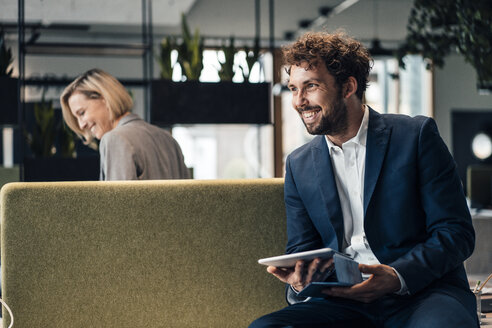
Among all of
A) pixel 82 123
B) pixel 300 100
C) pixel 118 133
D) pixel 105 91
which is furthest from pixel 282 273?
pixel 82 123

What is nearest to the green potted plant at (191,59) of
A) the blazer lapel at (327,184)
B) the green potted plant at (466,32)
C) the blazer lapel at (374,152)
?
the green potted plant at (466,32)

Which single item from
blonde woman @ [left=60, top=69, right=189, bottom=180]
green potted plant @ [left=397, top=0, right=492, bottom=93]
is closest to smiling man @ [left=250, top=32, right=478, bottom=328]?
blonde woman @ [left=60, top=69, right=189, bottom=180]

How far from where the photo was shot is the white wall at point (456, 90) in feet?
35.1

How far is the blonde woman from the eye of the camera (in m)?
2.65

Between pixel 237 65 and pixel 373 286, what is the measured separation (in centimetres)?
255

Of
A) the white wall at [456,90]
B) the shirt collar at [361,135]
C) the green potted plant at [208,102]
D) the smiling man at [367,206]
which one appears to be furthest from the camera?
the white wall at [456,90]

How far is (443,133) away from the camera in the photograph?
10547 millimetres

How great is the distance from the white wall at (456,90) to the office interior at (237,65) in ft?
0.06

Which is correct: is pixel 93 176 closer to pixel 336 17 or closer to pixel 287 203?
pixel 287 203

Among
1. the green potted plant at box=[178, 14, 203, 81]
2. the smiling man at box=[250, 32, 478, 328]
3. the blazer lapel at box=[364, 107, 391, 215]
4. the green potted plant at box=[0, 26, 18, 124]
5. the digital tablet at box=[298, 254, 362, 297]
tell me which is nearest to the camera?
the digital tablet at box=[298, 254, 362, 297]

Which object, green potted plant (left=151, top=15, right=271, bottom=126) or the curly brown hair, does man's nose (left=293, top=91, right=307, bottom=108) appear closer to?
the curly brown hair

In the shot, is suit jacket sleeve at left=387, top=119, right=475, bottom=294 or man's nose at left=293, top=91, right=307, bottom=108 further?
man's nose at left=293, top=91, right=307, bottom=108

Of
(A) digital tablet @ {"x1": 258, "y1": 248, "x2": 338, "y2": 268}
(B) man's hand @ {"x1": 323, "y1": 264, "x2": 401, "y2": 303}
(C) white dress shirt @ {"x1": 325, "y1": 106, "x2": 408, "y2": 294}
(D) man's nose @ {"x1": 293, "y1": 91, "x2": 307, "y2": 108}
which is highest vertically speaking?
(D) man's nose @ {"x1": 293, "y1": 91, "x2": 307, "y2": 108}

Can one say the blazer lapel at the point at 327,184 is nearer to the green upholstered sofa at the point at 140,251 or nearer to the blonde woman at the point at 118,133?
the green upholstered sofa at the point at 140,251
